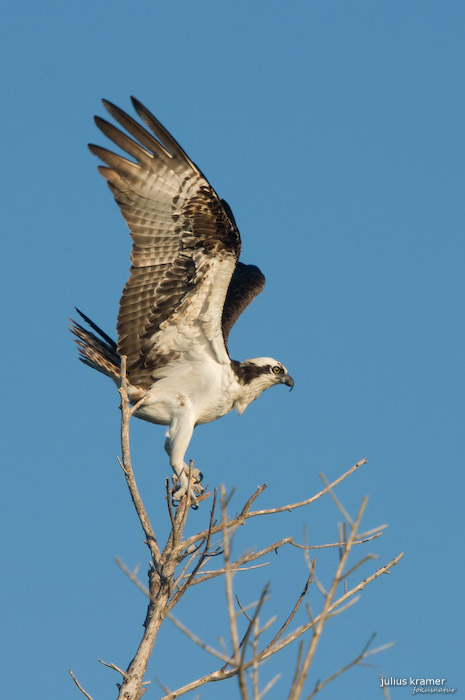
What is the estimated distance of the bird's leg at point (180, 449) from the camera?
7.94 m

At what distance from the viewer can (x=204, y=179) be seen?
774cm

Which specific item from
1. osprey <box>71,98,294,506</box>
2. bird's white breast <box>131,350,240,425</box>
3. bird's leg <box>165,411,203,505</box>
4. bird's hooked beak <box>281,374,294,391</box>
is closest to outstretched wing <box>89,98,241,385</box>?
osprey <box>71,98,294,506</box>

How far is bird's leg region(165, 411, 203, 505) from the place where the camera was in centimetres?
794

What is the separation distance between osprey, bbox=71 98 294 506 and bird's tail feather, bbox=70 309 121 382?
1 centimetres

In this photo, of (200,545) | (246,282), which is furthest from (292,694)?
(246,282)

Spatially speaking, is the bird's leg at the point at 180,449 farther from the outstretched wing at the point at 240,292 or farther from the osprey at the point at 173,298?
the outstretched wing at the point at 240,292

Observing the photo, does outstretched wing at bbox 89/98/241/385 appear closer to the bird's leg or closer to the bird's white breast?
the bird's white breast

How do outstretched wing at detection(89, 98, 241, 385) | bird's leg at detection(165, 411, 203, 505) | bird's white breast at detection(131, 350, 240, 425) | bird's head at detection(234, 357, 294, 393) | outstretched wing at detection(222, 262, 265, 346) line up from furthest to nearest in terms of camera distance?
outstretched wing at detection(222, 262, 265, 346)
bird's head at detection(234, 357, 294, 393)
bird's white breast at detection(131, 350, 240, 425)
bird's leg at detection(165, 411, 203, 505)
outstretched wing at detection(89, 98, 241, 385)

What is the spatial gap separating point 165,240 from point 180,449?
6.42 feet

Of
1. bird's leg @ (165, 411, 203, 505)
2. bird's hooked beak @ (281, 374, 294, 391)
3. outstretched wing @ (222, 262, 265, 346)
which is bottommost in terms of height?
bird's leg @ (165, 411, 203, 505)

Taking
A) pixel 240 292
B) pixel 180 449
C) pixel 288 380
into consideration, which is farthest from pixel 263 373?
pixel 240 292

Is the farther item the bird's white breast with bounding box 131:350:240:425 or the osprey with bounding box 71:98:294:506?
the bird's white breast with bounding box 131:350:240:425

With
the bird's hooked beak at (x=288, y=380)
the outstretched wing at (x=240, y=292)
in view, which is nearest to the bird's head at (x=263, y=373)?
the bird's hooked beak at (x=288, y=380)

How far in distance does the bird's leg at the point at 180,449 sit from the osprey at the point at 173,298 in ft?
0.04
